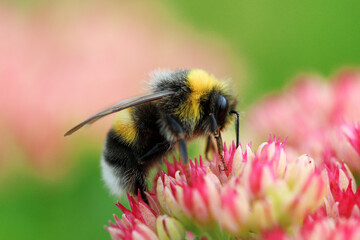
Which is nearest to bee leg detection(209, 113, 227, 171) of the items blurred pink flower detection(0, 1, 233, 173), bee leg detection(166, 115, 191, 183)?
bee leg detection(166, 115, 191, 183)

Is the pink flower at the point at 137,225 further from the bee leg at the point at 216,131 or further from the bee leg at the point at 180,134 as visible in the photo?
the bee leg at the point at 216,131

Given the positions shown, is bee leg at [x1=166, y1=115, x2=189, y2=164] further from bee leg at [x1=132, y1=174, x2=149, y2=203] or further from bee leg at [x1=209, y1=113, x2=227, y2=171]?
bee leg at [x1=132, y1=174, x2=149, y2=203]

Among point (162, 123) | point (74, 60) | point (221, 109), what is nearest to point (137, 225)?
point (162, 123)

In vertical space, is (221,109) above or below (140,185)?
above

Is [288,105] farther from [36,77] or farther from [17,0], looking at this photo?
[17,0]

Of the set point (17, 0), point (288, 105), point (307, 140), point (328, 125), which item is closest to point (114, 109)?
point (307, 140)

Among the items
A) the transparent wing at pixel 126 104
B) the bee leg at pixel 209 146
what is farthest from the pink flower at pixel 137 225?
the bee leg at pixel 209 146

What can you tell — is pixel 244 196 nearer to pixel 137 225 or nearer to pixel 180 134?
pixel 137 225
